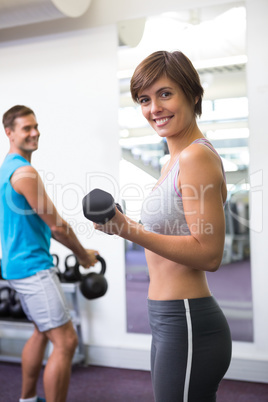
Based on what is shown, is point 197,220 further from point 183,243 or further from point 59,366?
point 59,366

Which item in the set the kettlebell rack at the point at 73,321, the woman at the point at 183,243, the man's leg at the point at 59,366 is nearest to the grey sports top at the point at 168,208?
the woman at the point at 183,243

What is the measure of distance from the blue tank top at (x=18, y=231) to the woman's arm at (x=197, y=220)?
1206 millimetres

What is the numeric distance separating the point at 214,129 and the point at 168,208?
1839 mm

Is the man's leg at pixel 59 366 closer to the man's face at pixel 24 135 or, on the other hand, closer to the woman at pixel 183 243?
the man's face at pixel 24 135

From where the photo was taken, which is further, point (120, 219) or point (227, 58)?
point (227, 58)

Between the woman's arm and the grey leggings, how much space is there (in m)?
0.15

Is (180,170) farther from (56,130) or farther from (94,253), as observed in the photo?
(56,130)

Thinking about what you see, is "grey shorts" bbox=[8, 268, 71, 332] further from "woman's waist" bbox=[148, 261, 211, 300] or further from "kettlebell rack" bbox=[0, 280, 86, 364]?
"woman's waist" bbox=[148, 261, 211, 300]

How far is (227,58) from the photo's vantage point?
2.71 metres

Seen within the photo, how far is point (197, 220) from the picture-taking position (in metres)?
0.97

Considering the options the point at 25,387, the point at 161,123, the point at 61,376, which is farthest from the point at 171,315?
the point at 25,387

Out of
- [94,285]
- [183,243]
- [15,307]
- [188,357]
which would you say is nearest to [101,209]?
[183,243]

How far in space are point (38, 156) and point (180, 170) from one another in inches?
91.7

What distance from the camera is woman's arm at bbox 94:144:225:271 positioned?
3.12 feet
